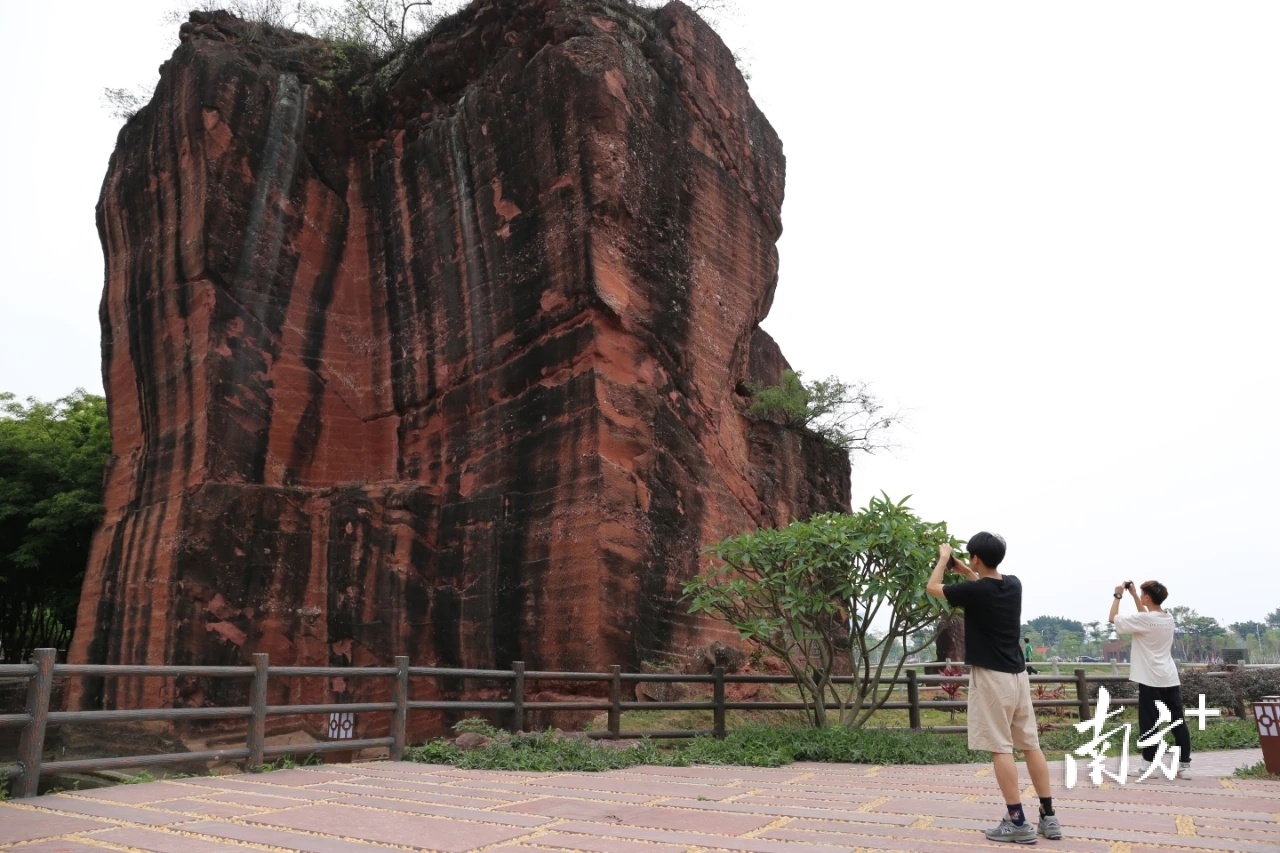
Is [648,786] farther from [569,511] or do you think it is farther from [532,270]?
[532,270]

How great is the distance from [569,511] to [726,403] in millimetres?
4293

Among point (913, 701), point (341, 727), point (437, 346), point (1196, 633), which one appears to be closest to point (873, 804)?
point (913, 701)

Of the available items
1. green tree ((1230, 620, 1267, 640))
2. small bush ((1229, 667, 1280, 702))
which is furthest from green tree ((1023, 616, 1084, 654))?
small bush ((1229, 667, 1280, 702))

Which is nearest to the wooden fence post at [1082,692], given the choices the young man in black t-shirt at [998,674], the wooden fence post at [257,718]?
the young man in black t-shirt at [998,674]

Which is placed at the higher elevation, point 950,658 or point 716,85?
point 716,85

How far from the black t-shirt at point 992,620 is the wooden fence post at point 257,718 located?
533 cm

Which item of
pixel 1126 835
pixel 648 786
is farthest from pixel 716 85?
pixel 1126 835

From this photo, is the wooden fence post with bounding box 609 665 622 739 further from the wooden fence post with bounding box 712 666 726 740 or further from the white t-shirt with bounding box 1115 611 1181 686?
the white t-shirt with bounding box 1115 611 1181 686

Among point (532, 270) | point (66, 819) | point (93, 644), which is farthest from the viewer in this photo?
point (93, 644)

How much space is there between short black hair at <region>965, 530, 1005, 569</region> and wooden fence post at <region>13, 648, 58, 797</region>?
5583 millimetres

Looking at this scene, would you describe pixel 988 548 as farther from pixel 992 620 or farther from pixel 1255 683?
pixel 1255 683

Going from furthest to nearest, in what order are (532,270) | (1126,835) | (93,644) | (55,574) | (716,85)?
(55,574) < (716,85) < (93,644) < (532,270) < (1126,835)

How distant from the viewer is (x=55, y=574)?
2127cm

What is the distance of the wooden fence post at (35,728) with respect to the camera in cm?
595
